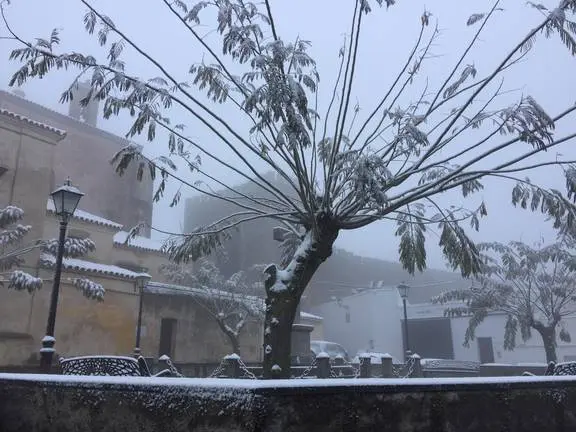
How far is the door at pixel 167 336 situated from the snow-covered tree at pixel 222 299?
1.89m

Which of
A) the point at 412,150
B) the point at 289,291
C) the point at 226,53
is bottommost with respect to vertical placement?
the point at 289,291

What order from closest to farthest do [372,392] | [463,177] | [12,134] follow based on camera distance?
[372,392]
[463,177]
[12,134]

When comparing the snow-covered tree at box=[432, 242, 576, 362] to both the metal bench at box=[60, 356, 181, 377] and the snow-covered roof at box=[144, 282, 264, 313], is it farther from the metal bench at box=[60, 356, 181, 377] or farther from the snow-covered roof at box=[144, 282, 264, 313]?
the metal bench at box=[60, 356, 181, 377]

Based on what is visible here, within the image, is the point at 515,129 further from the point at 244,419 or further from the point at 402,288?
the point at 402,288

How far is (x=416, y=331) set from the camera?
3997 centimetres

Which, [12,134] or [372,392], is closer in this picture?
[372,392]

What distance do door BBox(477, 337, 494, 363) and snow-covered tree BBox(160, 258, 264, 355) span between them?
1694cm

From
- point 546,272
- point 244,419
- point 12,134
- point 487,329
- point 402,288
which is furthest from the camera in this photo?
point 487,329

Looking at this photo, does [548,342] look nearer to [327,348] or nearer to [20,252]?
[327,348]

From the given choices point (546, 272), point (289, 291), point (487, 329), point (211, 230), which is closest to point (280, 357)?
point (289, 291)

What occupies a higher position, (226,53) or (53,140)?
(53,140)

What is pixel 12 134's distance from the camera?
61.8 feet

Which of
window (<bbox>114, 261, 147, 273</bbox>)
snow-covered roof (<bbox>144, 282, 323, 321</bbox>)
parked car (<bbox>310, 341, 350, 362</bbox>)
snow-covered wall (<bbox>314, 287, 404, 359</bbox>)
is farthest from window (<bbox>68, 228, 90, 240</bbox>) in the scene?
snow-covered wall (<bbox>314, 287, 404, 359</bbox>)

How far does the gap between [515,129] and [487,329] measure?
3172 cm
